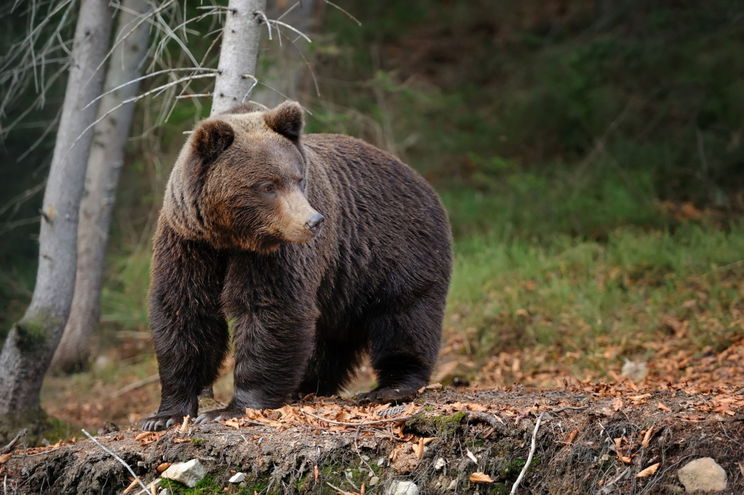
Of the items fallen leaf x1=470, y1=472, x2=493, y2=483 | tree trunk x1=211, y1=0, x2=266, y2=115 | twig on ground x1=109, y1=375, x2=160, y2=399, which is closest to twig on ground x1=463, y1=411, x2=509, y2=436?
fallen leaf x1=470, y1=472, x2=493, y2=483

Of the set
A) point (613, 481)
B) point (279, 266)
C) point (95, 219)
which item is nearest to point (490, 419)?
point (613, 481)

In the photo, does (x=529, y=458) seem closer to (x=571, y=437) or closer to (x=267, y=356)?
(x=571, y=437)

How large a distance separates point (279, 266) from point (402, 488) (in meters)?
1.75

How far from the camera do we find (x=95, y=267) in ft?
38.1

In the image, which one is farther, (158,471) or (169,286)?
(169,286)

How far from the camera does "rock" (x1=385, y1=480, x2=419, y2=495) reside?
4.88 meters

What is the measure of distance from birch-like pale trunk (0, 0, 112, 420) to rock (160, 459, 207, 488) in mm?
3213

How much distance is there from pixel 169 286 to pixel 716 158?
10.2 meters

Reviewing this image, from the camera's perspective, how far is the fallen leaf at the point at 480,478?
4.82m

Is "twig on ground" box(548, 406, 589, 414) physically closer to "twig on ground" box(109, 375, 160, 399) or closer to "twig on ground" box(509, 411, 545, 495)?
"twig on ground" box(509, 411, 545, 495)

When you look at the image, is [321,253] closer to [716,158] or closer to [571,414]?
[571,414]

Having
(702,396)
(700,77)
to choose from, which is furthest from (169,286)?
(700,77)

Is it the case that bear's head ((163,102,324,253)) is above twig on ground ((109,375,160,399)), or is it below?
above

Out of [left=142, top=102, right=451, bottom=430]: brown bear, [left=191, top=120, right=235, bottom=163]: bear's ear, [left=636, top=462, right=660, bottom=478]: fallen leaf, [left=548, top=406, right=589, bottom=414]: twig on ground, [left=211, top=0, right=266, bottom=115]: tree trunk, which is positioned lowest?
[left=636, top=462, right=660, bottom=478]: fallen leaf
